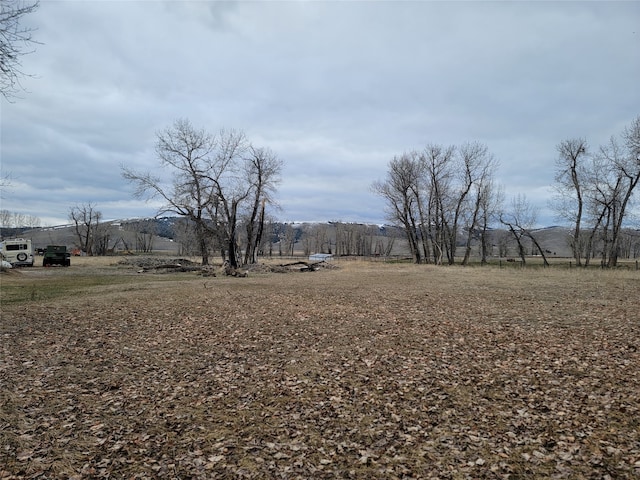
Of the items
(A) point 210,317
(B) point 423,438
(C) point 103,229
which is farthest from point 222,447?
(C) point 103,229

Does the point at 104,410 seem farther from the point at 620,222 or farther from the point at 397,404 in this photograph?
the point at 620,222

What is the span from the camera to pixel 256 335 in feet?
34.6

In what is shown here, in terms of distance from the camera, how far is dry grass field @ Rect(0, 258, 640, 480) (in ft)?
14.8

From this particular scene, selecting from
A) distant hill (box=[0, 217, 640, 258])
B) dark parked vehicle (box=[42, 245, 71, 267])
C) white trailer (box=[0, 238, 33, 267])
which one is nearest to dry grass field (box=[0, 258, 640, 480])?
dark parked vehicle (box=[42, 245, 71, 267])

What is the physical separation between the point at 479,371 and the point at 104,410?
21.5ft

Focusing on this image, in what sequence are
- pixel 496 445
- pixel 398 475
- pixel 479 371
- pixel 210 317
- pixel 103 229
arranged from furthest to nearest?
1. pixel 103 229
2. pixel 210 317
3. pixel 479 371
4. pixel 496 445
5. pixel 398 475

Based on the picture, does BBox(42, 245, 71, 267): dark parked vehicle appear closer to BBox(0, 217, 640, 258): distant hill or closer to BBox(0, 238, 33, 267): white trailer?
BBox(0, 238, 33, 267): white trailer

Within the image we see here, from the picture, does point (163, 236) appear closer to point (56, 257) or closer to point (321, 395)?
point (56, 257)

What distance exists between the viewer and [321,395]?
A: 21.3ft

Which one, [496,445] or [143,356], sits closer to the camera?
[496,445]

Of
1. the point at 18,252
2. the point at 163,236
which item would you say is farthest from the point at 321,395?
the point at 163,236

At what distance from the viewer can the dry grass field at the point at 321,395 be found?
452 centimetres

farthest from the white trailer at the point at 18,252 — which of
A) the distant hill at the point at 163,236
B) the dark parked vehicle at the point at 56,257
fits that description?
the distant hill at the point at 163,236

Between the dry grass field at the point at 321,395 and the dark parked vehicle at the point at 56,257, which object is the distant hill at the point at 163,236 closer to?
the dark parked vehicle at the point at 56,257
